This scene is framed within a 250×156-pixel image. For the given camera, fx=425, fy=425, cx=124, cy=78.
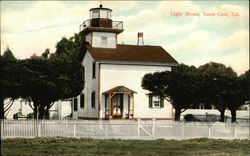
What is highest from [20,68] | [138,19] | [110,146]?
[138,19]

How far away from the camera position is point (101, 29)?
39812 millimetres

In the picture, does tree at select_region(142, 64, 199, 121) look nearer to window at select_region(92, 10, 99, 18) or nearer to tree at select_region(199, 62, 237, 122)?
tree at select_region(199, 62, 237, 122)

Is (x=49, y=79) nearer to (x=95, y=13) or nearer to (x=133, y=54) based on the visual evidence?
(x=133, y=54)

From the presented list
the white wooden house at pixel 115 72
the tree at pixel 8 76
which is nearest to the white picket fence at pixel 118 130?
the tree at pixel 8 76

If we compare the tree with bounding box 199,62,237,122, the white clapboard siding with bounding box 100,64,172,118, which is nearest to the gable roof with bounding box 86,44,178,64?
the white clapboard siding with bounding box 100,64,172,118

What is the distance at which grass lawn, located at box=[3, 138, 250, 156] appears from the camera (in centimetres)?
1739

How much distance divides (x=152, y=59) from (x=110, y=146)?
64.5 ft

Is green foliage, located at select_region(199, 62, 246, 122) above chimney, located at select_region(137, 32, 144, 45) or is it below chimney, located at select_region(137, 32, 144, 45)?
below

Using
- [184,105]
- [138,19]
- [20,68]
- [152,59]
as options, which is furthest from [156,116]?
[20,68]

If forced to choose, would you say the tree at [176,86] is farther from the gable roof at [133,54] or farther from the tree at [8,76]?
the tree at [8,76]

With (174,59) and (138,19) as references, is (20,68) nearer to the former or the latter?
(138,19)

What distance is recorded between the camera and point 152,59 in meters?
38.4

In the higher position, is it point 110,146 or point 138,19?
point 138,19

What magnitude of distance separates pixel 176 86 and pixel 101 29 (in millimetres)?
12943
